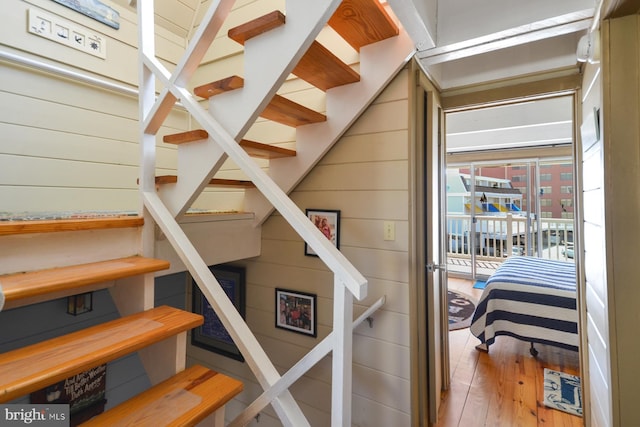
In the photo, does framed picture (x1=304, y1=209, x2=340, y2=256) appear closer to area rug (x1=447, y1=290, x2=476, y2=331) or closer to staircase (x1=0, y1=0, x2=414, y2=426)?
staircase (x1=0, y1=0, x2=414, y2=426)

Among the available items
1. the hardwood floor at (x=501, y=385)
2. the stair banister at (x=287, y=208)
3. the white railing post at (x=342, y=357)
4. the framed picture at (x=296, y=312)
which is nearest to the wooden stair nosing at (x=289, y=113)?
the stair banister at (x=287, y=208)

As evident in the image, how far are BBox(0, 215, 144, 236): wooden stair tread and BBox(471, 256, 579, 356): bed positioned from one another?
296 centimetres

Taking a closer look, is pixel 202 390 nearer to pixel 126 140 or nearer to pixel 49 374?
pixel 49 374

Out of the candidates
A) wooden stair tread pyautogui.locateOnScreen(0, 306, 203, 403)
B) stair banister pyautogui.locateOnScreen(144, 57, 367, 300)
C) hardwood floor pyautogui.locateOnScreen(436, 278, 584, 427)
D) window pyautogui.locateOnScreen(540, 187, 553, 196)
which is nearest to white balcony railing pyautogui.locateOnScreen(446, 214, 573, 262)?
window pyautogui.locateOnScreen(540, 187, 553, 196)

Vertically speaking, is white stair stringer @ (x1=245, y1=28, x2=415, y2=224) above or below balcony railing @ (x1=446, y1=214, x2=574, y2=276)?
above

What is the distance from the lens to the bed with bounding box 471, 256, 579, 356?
2580 millimetres

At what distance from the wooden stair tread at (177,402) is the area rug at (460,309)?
3030mm

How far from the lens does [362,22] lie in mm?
1469

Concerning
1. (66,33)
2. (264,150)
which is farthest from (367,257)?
(66,33)

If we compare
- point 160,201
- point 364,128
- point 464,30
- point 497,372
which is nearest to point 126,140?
point 160,201

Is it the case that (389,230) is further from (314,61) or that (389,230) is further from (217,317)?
(217,317)

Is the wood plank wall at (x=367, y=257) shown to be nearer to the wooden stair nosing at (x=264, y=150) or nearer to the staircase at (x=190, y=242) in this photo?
the staircase at (x=190, y=242)

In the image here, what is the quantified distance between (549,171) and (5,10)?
21.4ft

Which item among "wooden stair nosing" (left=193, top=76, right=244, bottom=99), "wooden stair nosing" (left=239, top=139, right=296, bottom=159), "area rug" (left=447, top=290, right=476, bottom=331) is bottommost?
"area rug" (left=447, top=290, right=476, bottom=331)
